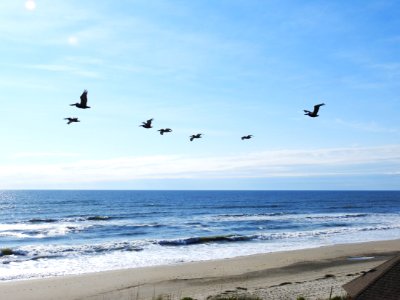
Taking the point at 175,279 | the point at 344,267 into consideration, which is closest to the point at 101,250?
the point at 175,279

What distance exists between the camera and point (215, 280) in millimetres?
23750

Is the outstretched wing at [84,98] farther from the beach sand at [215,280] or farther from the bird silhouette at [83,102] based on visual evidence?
the beach sand at [215,280]

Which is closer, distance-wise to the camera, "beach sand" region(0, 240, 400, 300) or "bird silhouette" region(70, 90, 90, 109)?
"bird silhouette" region(70, 90, 90, 109)

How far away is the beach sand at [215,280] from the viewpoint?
814 inches

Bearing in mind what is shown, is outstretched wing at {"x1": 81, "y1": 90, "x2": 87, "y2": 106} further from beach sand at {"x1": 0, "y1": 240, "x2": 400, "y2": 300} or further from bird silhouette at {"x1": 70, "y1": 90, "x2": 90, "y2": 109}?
beach sand at {"x1": 0, "y1": 240, "x2": 400, "y2": 300}

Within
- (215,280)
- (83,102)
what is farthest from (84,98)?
(215,280)

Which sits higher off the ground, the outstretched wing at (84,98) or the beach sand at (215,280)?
the outstretched wing at (84,98)

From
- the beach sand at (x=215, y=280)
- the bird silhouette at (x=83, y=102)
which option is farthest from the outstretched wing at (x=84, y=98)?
the beach sand at (x=215, y=280)

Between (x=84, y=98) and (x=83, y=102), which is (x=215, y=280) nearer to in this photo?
(x=83, y=102)

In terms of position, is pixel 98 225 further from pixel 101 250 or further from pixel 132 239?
pixel 101 250

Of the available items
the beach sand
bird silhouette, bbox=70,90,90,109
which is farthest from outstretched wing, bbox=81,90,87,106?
the beach sand

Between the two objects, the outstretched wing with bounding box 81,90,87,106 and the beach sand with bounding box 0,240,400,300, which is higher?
the outstretched wing with bounding box 81,90,87,106

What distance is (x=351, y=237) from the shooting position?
1687 inches

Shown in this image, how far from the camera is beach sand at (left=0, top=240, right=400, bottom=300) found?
20672 mm
